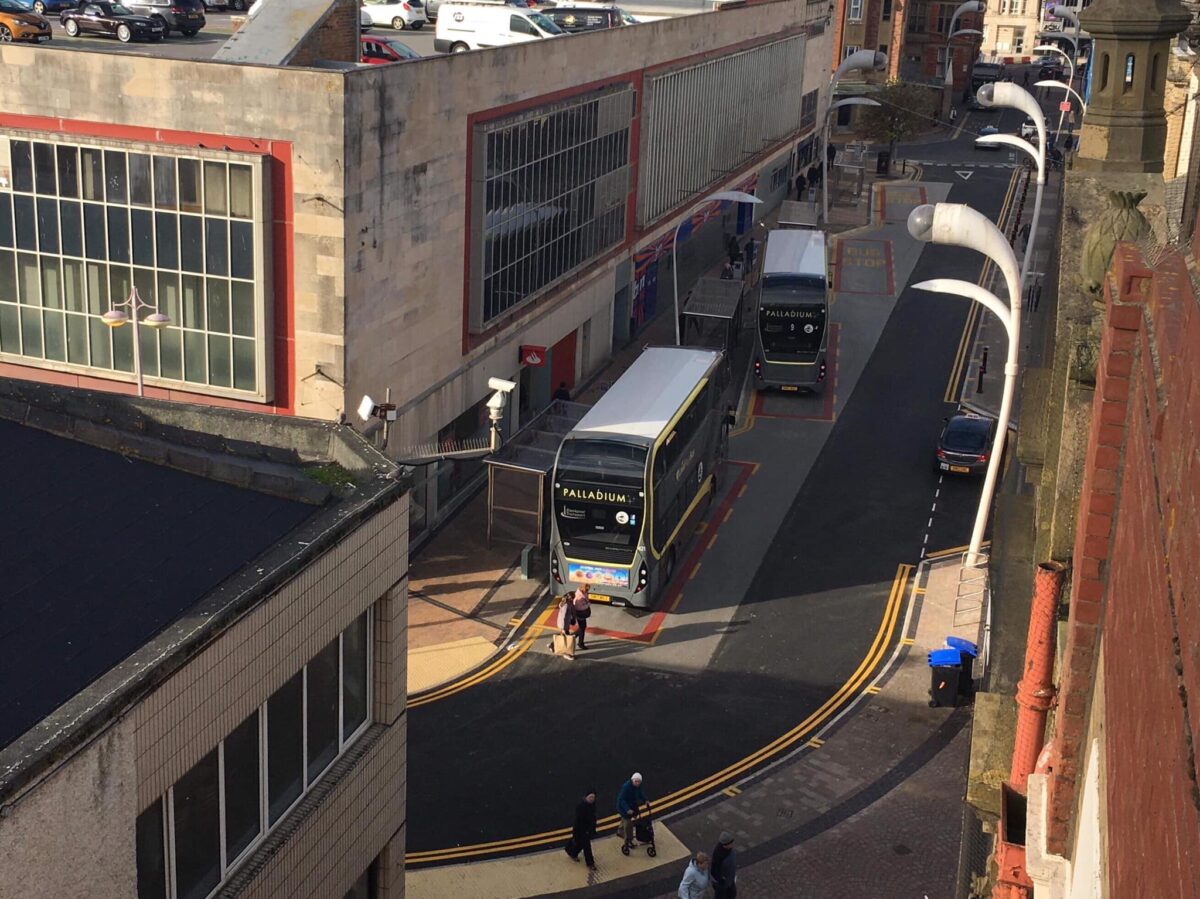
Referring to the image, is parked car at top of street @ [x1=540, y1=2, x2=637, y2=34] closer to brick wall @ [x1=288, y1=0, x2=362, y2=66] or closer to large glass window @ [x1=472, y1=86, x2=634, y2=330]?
large glass window @ [x1=472, y1=86, x2=634, y2=330]

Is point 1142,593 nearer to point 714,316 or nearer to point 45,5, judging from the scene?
point 714,316

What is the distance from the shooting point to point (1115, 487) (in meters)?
12.7

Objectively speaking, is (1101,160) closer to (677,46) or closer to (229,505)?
(229,505)

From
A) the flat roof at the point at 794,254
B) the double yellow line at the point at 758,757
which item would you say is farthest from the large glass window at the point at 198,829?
the flat roof at the point at 794,254

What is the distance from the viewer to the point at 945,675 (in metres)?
33.6

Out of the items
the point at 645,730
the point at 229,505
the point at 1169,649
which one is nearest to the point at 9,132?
the point at 645,730

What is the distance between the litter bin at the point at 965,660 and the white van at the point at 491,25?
111 feet

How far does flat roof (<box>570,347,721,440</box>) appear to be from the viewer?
37.0 metres

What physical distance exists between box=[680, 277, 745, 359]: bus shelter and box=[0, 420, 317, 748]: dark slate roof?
41.7m

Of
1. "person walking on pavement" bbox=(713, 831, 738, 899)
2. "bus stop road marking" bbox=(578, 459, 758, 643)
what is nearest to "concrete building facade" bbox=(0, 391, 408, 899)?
"person walking on pavement" bbox=(713, 831, 738, 899)

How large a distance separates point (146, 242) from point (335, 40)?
32.1ft

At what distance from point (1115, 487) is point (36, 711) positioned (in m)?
9.24

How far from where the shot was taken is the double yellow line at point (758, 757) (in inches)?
1106

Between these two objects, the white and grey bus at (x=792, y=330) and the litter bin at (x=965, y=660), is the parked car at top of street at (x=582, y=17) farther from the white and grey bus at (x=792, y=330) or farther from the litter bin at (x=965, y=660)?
the litter bin at (x=965, y=660)
